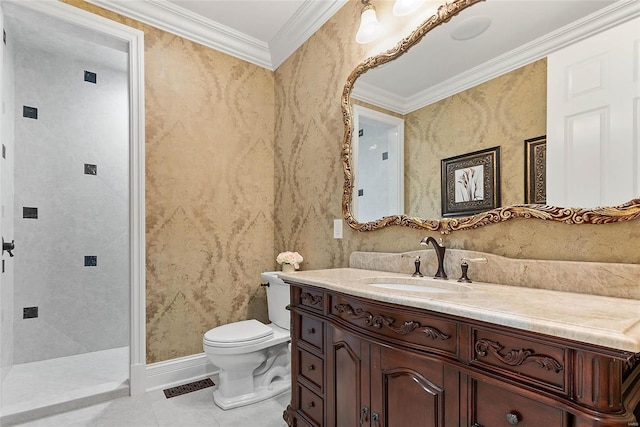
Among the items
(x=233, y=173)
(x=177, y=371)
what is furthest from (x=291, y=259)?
(x=177, y=371)

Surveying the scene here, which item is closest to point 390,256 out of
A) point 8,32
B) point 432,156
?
point 432,156

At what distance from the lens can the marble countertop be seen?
2.17ft

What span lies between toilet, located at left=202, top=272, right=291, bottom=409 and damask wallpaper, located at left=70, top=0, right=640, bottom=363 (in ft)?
1.41

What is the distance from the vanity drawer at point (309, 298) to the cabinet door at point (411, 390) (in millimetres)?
363

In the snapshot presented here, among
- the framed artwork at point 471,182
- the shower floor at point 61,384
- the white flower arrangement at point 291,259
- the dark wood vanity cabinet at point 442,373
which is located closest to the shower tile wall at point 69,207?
the shower floor at point 61,384

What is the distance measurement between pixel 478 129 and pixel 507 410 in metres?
1.11

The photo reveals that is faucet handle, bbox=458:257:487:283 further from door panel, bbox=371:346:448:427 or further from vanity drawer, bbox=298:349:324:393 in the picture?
vanity drawer, bbox=298:349:324:393

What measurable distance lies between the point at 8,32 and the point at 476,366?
364 cm

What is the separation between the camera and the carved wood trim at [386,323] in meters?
1.00

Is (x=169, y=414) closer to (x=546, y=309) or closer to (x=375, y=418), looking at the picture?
(x=375, y=418)

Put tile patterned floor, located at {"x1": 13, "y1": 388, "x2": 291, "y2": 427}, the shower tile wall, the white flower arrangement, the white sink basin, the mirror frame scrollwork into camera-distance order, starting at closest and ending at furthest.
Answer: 1. the mirror frame scrollwork
2. the white sink basin
3. tile patterned floor, located at {"x1": 13, "y1": 388, "x2": 291, "y2": 427}
4. the white flower arrangement
5. the shower tile wall

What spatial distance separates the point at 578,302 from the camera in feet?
3.18

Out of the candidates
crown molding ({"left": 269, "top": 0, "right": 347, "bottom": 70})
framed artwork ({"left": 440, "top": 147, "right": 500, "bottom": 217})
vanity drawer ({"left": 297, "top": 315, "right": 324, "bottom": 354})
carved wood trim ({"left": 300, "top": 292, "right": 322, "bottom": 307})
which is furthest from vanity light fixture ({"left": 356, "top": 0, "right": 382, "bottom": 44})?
vanity drawer ({"left": 297, "top": 315, "right": 324, "bottom": 354})

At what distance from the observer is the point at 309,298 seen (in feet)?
5.20
